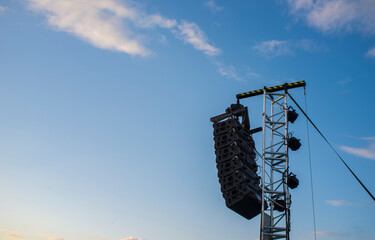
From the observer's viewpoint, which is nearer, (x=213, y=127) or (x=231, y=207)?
(x=231, y=207)

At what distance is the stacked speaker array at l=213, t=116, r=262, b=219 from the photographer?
17141 mm

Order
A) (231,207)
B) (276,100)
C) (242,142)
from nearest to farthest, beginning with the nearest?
(231,207) < (242,142) < (276,100)

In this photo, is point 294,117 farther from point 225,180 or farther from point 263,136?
point 225,180

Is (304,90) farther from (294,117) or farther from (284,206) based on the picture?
(284,206)

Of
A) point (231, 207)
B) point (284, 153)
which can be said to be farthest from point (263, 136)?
point (231, 207)

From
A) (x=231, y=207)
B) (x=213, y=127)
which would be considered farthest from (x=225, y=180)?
(x=213, y=127)

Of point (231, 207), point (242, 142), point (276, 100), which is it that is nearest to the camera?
point (231, 207)

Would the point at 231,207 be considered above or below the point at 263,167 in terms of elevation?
below

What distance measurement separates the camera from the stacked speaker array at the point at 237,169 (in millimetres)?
17141

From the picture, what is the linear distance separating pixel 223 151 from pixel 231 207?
2.70m

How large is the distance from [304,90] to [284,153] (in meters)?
3.89

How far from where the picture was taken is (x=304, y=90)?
20.4 m

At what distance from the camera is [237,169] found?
57.3ft

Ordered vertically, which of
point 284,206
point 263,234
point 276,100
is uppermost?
point 276,100
